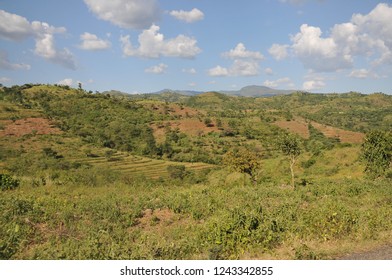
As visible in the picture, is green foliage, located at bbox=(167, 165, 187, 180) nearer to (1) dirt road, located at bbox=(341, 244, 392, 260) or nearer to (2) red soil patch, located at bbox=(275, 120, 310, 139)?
(1) dirt road, located at bbox=(341, 244, 392, 260)

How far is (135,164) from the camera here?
298ft

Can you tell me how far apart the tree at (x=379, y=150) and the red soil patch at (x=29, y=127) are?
9511cm

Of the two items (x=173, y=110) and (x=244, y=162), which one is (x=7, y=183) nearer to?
(x=244, y=162)

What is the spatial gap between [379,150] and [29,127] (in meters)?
101

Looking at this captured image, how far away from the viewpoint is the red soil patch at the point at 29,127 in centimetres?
9790

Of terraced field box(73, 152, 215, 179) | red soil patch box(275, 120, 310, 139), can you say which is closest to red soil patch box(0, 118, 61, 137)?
terraced field box(73, 152, 215, 179)

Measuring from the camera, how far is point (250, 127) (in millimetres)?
145125

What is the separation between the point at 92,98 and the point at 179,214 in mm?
153957

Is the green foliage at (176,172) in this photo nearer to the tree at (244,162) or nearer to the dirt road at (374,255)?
the tree at (244,162)

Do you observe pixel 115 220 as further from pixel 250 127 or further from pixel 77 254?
pixel 250 127

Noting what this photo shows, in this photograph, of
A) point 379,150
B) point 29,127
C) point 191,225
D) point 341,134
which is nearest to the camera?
point 191,225

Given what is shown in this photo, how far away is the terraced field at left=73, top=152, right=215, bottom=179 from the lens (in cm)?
8193

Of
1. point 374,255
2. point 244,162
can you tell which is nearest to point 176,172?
point 244,162
